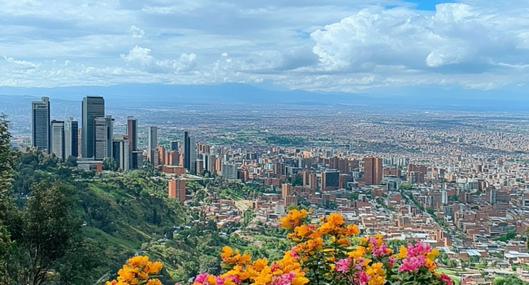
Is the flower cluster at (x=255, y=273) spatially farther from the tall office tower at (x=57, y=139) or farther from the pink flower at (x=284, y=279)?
the tall office tower at (x=57, y=139)

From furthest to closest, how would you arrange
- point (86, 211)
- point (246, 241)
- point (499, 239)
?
point (499, 239) → point (246, 241) → point (86, 211)

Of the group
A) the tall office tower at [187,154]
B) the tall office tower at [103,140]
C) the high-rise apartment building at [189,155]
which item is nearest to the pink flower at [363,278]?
the tall office tower at [103,140]

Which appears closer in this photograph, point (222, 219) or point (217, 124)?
point (222, 219)

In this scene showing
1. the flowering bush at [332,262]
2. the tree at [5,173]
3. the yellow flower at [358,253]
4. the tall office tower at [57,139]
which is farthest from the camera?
the tall office tower at [57,139]

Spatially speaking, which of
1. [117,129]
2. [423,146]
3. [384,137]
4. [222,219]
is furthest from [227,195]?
[384,137]

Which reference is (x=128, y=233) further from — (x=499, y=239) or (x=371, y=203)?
(x=371, y=203)

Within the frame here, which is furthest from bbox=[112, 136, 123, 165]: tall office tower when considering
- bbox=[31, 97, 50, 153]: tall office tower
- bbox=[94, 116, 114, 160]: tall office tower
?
bbox=[31, 97, 50, 153]: tall office tower

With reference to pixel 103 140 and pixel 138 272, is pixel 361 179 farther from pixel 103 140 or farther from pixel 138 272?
pixel 138 272
